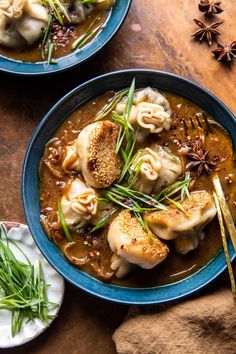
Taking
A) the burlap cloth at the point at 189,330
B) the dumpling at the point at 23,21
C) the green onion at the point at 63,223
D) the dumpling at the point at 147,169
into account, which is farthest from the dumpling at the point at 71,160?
the burlap cloth at the point at 189,330

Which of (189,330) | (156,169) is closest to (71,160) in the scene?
(156,169)

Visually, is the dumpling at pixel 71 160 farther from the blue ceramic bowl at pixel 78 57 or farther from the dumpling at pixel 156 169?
the blue ceramic bowl at pixel 78 57

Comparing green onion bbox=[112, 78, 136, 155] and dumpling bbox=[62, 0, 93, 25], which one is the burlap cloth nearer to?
green onion bbox=[112, 78, 136, 155]

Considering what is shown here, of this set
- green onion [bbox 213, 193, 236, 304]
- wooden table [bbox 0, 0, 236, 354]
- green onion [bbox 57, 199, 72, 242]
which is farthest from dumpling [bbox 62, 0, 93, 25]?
green onion [bbox 213, 193, 236, 304]

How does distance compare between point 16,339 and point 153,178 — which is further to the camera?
point 16,339

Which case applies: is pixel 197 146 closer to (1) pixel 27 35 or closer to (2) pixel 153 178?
(2) pixel 153 178

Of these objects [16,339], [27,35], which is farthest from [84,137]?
[16,339]
